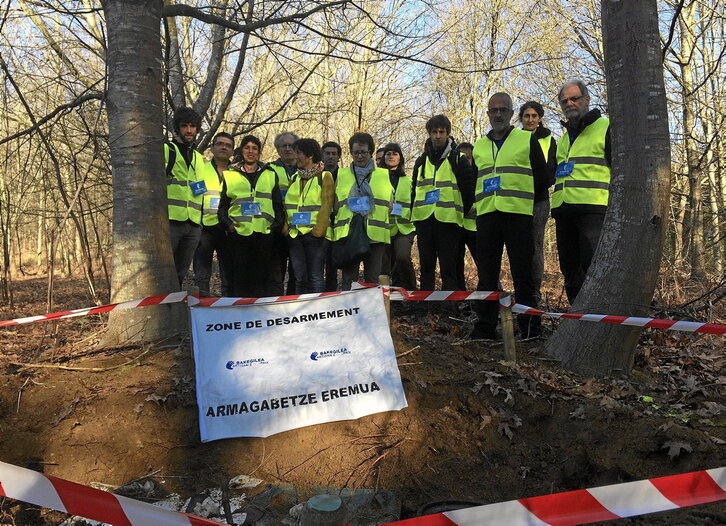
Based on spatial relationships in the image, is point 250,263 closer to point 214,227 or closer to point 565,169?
point 214,227

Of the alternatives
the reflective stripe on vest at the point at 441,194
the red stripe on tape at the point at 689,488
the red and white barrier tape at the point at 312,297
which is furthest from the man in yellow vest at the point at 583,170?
the red stripe on tape at the point at 689,488

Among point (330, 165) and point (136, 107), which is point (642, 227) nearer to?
point (330, 165)

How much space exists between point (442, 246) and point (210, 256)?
2.96m

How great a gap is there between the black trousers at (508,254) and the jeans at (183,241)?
3297 millimetres

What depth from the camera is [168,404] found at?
3.65 metres

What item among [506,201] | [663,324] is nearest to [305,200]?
[506,201]

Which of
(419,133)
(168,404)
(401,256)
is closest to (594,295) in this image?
(401,256)

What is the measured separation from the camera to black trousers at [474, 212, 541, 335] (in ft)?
15.7

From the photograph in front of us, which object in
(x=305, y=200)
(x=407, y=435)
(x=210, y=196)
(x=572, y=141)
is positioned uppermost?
(x=572, y=141)

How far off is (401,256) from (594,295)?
9.62 ft

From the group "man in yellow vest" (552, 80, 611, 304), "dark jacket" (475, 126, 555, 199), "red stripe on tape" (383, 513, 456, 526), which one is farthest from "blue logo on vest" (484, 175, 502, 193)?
"red stripe on tape" (383, 513, 456, 526)

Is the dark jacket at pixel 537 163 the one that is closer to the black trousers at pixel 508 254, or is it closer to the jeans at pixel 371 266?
the black trousers at pixel 508 254

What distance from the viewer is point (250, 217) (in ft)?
20.0

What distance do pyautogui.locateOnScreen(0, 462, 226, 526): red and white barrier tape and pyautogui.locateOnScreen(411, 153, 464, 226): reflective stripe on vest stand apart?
4372 millimetres
